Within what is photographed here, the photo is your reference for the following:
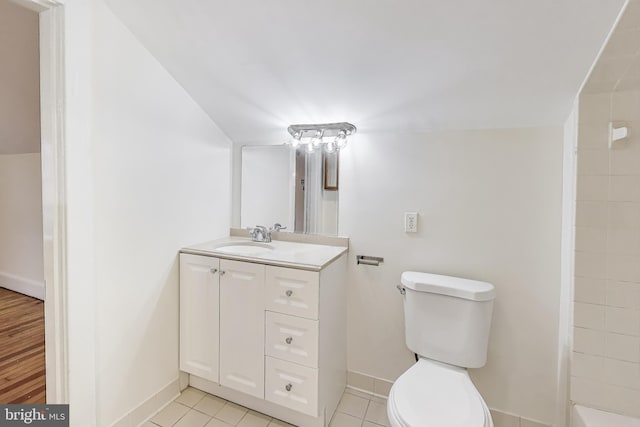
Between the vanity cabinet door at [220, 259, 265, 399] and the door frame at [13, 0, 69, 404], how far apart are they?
687mm

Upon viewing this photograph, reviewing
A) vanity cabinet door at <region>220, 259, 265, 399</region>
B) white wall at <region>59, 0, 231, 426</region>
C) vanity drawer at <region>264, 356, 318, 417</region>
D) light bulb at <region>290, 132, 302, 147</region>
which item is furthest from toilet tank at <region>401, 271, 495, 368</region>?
white wall at <region>59, 0, 231, 426</region>

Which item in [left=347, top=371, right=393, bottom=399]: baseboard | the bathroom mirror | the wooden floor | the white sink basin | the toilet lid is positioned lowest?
[left=347, top=371, right=393, bottom=399]: baseboard

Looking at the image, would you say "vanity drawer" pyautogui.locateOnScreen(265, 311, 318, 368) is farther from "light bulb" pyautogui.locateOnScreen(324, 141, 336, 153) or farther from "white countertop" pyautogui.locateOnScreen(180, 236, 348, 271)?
"light bulb" pyautogui.locateOnScreen(324, 141, 336, 153)

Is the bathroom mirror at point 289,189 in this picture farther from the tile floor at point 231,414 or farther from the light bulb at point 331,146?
the tile floor at point 231,414

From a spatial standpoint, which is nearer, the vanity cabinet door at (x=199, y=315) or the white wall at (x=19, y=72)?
the white wall at (x=19, y=72)

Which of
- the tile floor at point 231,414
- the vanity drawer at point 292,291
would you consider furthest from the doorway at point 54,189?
the vanity drawer at point 292,291

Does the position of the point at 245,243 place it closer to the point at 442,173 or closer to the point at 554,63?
the point at 442,173

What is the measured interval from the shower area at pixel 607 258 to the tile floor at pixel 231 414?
0.96 metres

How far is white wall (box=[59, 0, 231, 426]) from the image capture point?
1.27 m

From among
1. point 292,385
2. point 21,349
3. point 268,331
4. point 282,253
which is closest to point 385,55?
point 282,253

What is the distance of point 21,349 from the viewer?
2152 millimetres

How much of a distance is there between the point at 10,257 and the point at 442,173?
4.27 m

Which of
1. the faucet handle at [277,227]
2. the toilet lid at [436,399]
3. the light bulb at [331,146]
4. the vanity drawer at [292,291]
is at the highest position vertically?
the light bulb at [331,146]

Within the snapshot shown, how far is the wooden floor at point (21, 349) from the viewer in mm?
1705
